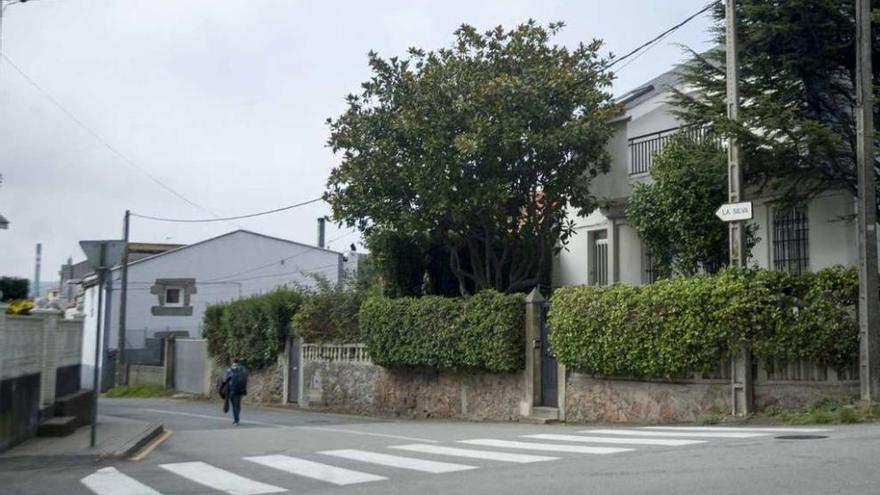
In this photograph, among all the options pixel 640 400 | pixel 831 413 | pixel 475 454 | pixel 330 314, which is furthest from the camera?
pixel 330 314

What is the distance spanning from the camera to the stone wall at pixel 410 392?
23.3 m

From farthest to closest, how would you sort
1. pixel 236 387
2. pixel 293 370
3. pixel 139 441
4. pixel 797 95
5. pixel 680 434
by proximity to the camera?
1. pixel 293 370
2. pixel 236 387
3. pixel 797 95
4. pixel 139 441
5. pixel 680 434

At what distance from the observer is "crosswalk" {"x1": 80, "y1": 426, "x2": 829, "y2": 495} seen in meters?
11.5

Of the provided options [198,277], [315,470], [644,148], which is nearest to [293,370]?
[644,148]

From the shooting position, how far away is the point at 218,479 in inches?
471

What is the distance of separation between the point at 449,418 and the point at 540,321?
4.06 m

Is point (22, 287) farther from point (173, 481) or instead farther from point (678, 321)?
point (678, 321)

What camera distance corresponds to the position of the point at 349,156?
983 inches

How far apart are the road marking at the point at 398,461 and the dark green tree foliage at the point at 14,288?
10.6 metres

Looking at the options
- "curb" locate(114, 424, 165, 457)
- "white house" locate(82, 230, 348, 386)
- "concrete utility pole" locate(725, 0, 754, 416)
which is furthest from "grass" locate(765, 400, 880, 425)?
"white house" locate(82, 230, 348, 386)

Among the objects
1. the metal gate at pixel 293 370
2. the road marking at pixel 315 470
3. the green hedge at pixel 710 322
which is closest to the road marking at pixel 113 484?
the road marking at pixel 315 470

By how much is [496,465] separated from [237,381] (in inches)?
538

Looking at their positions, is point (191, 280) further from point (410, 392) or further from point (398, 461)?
point (398, 461)

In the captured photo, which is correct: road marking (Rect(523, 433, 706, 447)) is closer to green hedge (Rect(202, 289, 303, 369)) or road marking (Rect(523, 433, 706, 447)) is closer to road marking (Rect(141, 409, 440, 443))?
road marking (Rect(141, 409, 440, 443))
